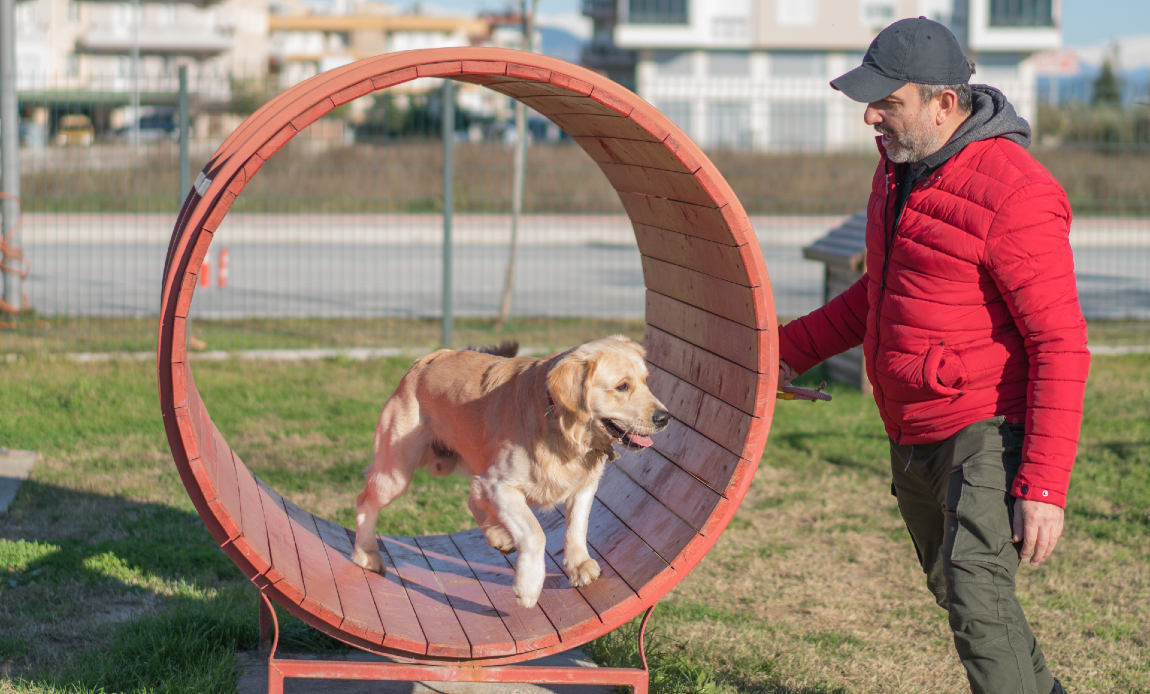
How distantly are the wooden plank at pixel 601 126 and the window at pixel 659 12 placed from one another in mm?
52993

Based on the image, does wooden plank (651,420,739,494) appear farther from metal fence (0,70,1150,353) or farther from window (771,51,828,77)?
window (771,51,828,77)

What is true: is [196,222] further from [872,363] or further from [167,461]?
[167,461]

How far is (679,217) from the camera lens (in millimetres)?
4535

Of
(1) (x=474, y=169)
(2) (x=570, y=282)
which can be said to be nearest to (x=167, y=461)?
(1) (x=474, y=169)

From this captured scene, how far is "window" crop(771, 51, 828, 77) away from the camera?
57.0 metres

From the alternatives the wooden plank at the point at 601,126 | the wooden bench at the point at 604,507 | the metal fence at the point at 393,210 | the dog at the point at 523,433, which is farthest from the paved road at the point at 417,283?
the dog at the point at 523,433

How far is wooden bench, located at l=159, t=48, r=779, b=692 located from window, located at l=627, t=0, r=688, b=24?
5297 cm

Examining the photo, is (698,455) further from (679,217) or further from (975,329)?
(975,329)

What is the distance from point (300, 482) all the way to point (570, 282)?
33.8 ft

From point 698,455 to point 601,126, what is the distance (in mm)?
1530

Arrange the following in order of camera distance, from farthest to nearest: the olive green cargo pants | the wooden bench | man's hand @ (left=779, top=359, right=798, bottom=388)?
man's hand @ (left=779, top=359, right=798, bottom=388) → the wooden bench → the olive green cargo pants

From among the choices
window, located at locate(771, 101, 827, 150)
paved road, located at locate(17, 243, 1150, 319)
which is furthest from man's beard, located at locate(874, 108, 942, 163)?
paved road, located at locate(17, 243, 1150, 319)

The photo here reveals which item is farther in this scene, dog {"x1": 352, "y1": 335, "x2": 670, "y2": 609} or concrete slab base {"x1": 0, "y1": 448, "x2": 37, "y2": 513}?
concrete slab base {"x1": 0, "y1": 448, "x2": 37, "y2": 513}

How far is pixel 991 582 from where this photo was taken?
10.5 ft
